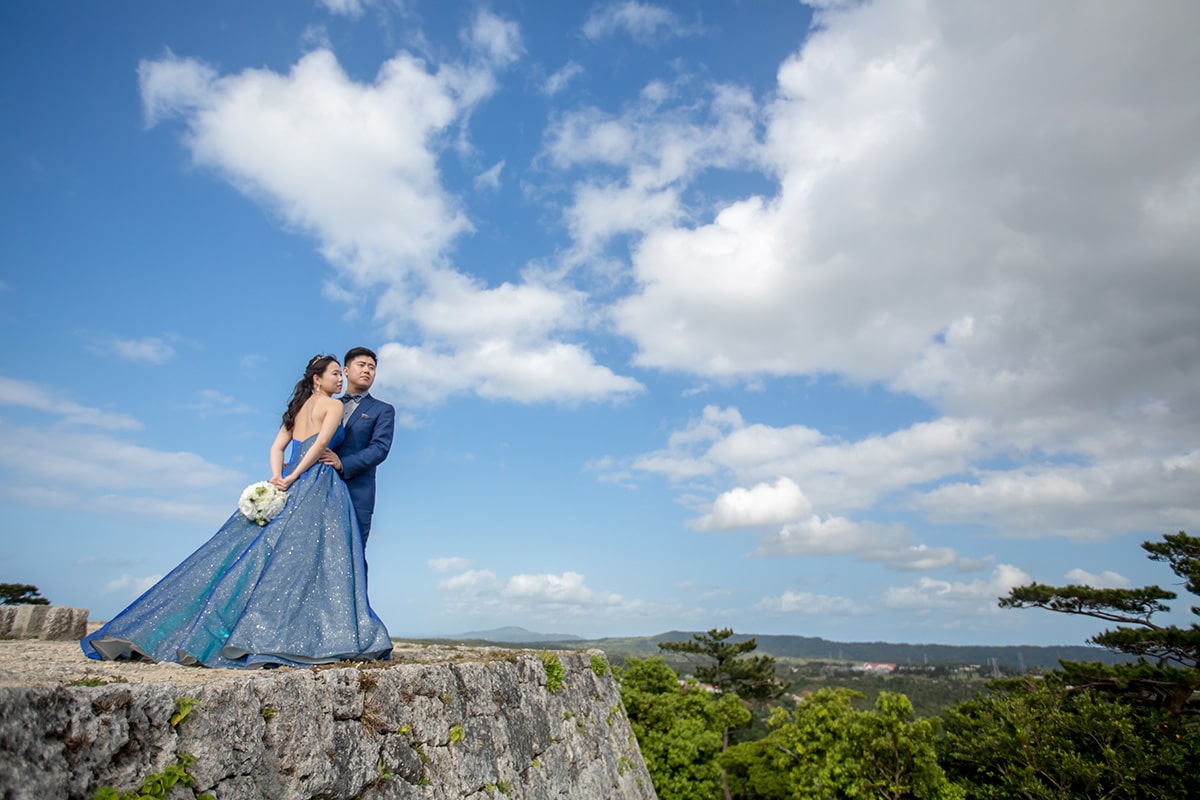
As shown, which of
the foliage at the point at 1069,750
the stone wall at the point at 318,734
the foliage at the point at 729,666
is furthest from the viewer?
the foliage at the point at 729,666

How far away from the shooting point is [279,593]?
5.57 m

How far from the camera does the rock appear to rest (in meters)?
6.48

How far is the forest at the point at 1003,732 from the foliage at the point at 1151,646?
0.04m

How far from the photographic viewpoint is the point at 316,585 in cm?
582

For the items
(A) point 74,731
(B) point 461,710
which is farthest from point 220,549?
(A) point 74,731

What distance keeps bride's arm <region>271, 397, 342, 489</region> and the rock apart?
272 cm

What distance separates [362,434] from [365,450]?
0.28 metres

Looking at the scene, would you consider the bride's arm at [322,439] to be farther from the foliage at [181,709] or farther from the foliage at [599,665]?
the foliage at [599,665]

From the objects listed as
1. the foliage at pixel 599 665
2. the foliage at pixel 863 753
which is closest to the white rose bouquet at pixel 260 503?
the foliage at pixel 599 665

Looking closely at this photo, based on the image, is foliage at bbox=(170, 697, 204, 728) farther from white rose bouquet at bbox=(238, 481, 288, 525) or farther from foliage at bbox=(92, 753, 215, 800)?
white rose bouquet at bbox=(238, 481, 288, 525)

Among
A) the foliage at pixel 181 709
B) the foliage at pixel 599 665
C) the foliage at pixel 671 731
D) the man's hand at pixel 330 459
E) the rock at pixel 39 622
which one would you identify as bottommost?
the foliage at pixel 671 731

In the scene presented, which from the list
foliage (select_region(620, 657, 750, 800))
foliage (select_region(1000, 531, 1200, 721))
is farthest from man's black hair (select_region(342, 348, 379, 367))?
foliage (select_region(1000, 531, 1200, 721))

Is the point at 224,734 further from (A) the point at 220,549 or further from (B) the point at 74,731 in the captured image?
(A) the point at 220,549

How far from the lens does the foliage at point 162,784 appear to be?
9.81ft
